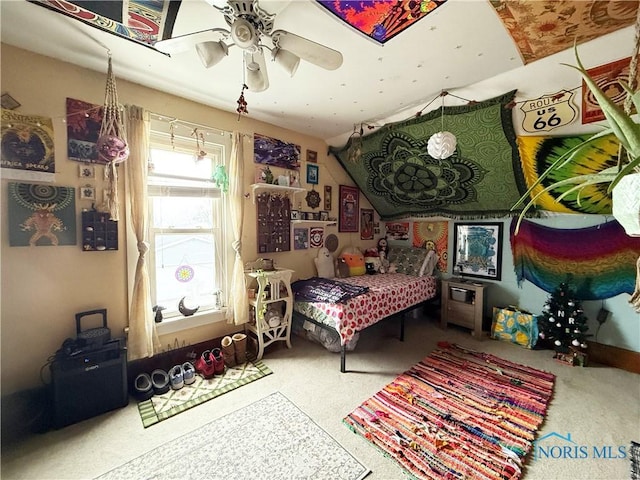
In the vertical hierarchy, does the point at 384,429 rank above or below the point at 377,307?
below

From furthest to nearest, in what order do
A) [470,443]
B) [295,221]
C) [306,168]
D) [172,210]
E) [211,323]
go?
[306,168] < [295,221] < [211,323] < [172,210] < [470,443]

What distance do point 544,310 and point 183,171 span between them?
4.19 meters

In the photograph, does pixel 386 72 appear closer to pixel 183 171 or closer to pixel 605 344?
pixel 183 171

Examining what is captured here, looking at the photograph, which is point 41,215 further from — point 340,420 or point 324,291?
point 340,420

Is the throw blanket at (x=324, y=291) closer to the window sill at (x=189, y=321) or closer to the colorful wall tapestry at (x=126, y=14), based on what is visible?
the window sill at (x=189, y=321)

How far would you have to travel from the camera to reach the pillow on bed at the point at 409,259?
390 centimetres

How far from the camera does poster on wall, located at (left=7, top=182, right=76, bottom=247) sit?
1.81 metres

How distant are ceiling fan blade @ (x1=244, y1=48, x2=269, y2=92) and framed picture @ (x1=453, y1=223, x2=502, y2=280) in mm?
3355

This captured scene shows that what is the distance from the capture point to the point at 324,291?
2.85m

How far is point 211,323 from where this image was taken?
275 cm

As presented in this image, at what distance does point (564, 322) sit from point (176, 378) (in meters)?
3.87

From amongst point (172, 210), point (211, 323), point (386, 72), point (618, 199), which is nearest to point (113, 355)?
point (211, 323)

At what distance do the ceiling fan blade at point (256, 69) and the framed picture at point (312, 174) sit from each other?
199 cm

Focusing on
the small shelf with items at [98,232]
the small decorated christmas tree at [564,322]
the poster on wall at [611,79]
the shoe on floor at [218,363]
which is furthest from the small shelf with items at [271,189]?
the small decorated christmas tree at [564,322]
